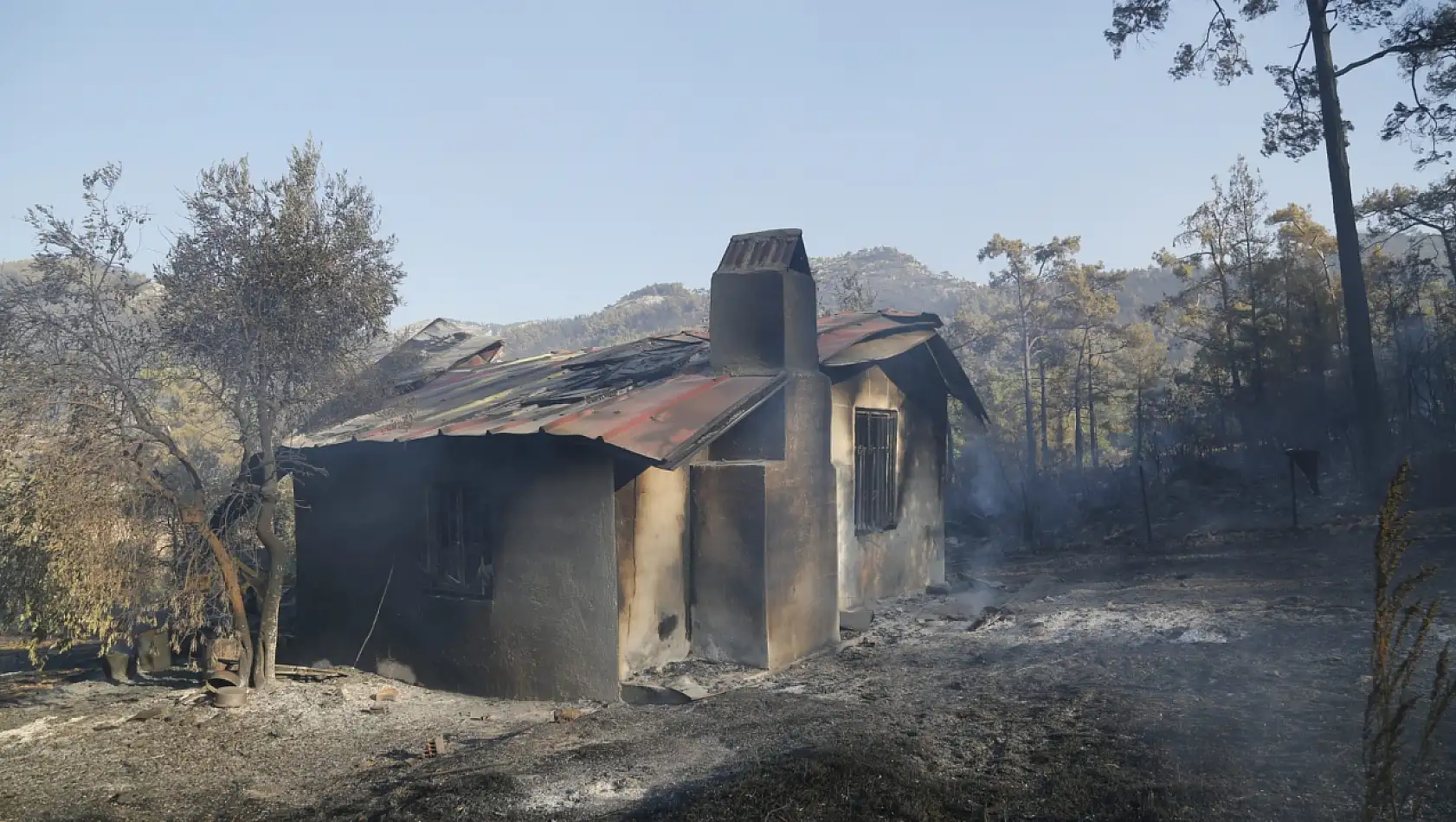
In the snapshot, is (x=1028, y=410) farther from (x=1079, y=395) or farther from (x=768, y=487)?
(x=768, y=487)

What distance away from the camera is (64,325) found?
755cm

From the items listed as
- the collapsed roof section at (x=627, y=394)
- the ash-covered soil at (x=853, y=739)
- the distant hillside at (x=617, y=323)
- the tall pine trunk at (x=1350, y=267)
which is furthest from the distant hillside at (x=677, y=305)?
the ash-covered soil at (x=853, y=739)

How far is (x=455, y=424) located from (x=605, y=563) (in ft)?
7.48

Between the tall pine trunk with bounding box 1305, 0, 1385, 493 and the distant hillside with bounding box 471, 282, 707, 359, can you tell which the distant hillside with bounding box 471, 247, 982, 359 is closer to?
the distant hillside with bounding box 471, 282, 707, 359

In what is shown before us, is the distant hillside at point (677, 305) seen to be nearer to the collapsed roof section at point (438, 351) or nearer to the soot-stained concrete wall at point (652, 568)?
the collapsed roof section at point (438, 351)

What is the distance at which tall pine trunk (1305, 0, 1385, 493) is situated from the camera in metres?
16.5

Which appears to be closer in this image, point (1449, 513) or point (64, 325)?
point (64, 325)

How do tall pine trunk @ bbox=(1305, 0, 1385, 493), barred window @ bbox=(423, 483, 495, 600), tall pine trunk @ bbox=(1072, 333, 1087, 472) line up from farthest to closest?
tall pine trunk @ bbox=(1072, 333, 1087, 472) → tall pine trunk @ bbox=(1305, 0, 1385, 493) → barred window @ bbox=(423, 483, 495, 600)

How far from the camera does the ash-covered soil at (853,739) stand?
5129 mm

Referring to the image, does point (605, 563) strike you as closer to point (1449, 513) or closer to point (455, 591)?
point (455, 591)

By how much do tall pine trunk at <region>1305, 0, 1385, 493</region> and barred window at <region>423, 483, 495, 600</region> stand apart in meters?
15.6

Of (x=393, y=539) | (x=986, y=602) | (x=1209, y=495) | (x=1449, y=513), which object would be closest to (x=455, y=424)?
(x=393, y=539)

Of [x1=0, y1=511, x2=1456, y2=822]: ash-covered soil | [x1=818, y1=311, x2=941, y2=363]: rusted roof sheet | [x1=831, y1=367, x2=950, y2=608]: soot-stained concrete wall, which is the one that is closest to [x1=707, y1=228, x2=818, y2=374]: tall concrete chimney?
[x1=818, y1=311, x2=941, y2=363]: rusted roof sheet

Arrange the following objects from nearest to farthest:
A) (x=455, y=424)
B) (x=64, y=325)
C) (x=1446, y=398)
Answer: (x=64, y=325)
(x=455, y=424)
(x=1446, y=398)
